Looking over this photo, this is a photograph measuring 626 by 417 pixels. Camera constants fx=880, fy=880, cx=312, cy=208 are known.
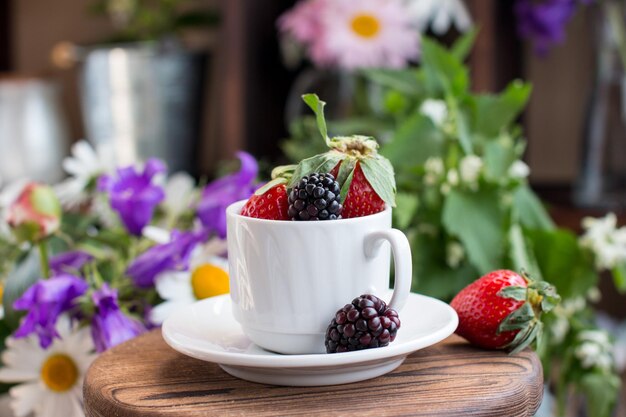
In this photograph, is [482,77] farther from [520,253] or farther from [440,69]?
[520,253]

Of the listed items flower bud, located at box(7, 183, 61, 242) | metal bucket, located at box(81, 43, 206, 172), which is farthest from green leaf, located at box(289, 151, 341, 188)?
metal bucket, located at box(81, 43, 206, 172)

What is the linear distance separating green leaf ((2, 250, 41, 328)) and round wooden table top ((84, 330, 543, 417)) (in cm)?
27

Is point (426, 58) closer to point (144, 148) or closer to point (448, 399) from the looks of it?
point (448, 399)

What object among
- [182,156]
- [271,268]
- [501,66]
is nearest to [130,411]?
[271,268]

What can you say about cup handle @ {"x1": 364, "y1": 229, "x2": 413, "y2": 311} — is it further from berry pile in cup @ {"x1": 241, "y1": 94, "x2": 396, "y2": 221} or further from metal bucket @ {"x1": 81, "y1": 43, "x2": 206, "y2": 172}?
metal bucket @ {"x1": 81, "y1": 43, "x2": 206, "y2": 172}

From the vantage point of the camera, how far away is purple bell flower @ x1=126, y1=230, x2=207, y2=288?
0.87 metres

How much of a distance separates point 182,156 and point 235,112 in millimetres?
238

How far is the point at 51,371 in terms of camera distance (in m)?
0.84

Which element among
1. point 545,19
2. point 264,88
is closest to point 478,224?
point 545,19

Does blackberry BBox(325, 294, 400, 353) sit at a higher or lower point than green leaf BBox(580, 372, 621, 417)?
higher

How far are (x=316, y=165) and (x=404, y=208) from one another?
449 mm

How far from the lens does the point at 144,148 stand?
2189 millimetres

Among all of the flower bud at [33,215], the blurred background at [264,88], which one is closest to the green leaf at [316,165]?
the flower bud at [33,215]

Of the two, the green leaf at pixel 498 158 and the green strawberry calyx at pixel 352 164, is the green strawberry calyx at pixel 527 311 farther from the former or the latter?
the green leaf at pixel 498 158
